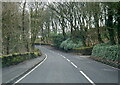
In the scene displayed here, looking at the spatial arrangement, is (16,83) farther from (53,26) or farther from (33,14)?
(53,26)

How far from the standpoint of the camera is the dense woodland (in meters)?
19.5

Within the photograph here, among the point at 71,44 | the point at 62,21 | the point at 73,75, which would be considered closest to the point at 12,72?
the point at 73,75

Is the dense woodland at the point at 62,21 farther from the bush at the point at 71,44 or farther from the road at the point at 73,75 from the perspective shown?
the road at the point at 73,75

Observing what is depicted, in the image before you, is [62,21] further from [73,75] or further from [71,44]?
[73,75]

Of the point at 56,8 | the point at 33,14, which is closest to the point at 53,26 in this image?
the point at 56,8

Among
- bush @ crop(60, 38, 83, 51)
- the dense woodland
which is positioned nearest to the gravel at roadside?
the dense woodland

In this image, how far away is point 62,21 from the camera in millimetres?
58875

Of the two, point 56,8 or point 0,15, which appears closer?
point 0,15

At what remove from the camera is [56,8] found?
5116 cm

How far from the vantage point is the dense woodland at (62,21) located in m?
19.5

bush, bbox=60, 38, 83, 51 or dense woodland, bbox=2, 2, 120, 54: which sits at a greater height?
dense woodland, bbox=2, 2, 120, 54

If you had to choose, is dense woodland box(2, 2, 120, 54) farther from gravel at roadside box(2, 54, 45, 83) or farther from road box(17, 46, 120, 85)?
road box(17, 46, 120, 85)

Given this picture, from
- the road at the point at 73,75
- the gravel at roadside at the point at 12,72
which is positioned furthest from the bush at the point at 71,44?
the gravel at roadside at the point at 12,72

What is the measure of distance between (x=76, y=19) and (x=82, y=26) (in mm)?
4986
